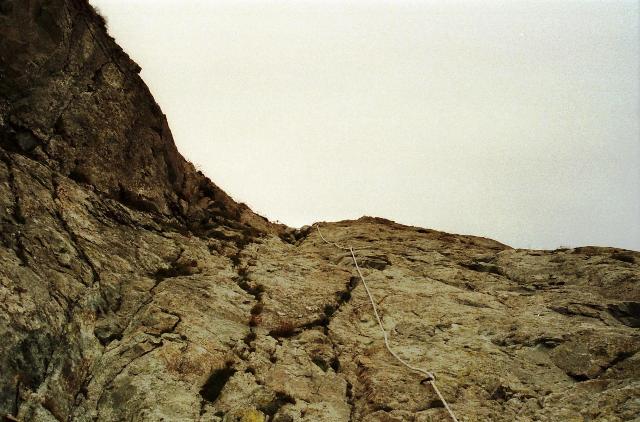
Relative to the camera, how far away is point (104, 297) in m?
11.5

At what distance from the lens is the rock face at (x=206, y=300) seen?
9.61 metres

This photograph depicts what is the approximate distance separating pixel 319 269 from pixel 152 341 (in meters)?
7.10

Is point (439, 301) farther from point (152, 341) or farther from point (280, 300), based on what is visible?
point (152, 341)

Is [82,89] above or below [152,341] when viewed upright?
above

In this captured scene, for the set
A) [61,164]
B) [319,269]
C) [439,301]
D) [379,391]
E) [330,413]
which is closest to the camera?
[330,413]

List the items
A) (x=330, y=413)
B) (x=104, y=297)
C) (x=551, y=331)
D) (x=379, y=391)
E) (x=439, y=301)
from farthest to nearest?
(x=439, y=301) → (x=551, y=331) → (x=104, y=297) → (x=379, y=391) → (x=330, y=413)

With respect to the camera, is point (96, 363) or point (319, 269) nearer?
point (96, 363)

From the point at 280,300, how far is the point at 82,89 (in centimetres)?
938

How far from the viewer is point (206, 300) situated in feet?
42.4

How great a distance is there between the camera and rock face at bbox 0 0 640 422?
961cm

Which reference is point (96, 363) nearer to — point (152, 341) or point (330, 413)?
point (152, 341)

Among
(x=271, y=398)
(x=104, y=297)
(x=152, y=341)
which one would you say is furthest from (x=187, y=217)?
(x=271, y=398)

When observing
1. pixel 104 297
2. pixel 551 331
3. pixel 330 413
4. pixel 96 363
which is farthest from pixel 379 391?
pixel 104 297

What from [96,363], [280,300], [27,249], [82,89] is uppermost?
[82,89]
